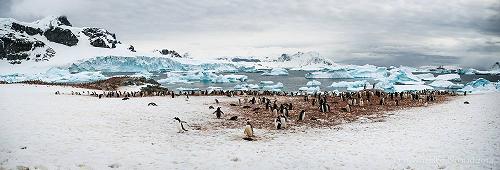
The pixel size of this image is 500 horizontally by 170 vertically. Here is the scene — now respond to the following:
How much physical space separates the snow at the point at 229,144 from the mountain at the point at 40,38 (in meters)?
129

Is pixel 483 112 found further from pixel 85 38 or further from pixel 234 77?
pixel 85 38

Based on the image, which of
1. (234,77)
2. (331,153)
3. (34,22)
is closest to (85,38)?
(34,22)

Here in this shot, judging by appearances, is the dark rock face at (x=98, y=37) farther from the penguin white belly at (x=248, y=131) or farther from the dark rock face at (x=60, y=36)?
the penguin white belly at (x=248, y=131)

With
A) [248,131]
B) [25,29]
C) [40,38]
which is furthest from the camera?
[40,38]

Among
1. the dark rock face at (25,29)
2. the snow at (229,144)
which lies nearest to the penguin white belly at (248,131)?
the snow at (229,144)

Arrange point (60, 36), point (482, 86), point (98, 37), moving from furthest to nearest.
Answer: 1. point (98, 37)
2. point (60, 36)
3. point (482, 86)

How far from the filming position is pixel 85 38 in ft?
537

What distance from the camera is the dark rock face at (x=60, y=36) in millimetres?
154125

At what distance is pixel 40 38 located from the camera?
153 m

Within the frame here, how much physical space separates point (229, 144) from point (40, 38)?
158604 mm

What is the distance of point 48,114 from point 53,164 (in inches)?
377

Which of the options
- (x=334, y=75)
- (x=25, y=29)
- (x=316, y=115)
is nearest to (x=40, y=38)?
(x=25, y=29)

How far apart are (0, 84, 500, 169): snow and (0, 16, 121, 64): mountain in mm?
128529

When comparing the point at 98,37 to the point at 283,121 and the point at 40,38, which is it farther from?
the point at 283,121
